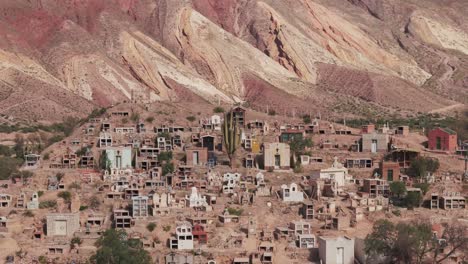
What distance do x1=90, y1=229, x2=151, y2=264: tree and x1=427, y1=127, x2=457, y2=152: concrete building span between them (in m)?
19.9

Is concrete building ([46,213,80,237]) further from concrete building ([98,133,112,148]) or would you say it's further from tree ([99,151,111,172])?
concrete building ([98,133,112,148])

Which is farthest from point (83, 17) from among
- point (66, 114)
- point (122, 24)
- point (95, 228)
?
point (95, 228)

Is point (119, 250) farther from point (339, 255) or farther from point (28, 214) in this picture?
point (339, 255)

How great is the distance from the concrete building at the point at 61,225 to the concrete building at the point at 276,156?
11154mm

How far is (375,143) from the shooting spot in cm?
5725

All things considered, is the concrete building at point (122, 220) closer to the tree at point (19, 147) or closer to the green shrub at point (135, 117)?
the tree at point (19, 147)

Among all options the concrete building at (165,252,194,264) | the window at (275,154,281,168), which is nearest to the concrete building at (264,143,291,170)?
the window at (275,154,281,168)

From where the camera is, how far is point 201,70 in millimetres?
96938

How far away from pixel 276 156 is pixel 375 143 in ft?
18.8

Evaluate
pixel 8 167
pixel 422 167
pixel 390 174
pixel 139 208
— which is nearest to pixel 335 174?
pixel 390 174

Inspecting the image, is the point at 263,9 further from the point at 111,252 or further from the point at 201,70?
the point at 111,252

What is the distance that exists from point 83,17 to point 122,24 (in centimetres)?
368

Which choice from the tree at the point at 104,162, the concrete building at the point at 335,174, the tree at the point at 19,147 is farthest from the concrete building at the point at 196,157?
the tree at the point at 19,147

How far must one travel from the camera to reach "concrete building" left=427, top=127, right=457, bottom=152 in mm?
58094
